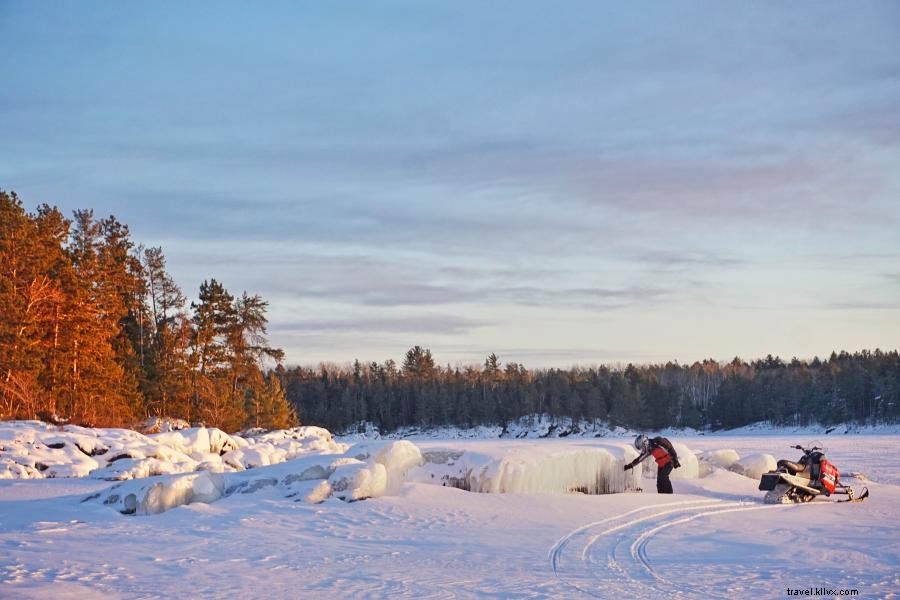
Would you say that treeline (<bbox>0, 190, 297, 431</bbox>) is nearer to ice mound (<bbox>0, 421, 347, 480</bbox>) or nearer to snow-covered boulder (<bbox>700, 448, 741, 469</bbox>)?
ice mound (<bbox>0, 421, 347, 480</bbox>)

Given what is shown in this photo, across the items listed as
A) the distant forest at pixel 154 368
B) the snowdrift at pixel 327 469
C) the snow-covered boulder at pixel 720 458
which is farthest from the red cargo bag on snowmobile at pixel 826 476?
the distant forest at pixel 154 368

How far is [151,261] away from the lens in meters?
48.9

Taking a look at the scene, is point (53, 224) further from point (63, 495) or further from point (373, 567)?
point (373, 567)

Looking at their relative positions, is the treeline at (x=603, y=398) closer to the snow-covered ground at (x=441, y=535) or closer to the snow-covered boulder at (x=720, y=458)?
the snow-covered boulder at (x=720, y=458)

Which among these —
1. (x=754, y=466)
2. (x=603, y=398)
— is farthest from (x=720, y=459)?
(x=603, y=398)

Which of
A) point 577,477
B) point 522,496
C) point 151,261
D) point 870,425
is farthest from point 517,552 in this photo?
point 870,425

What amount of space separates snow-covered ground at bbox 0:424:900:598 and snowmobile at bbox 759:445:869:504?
413 mm

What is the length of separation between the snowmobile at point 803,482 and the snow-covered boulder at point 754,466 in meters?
5.47

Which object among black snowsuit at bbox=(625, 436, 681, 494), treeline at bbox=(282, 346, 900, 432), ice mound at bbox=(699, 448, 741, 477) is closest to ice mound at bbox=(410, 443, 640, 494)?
black snowsuit at bbox=(625, 436, 681, 494)

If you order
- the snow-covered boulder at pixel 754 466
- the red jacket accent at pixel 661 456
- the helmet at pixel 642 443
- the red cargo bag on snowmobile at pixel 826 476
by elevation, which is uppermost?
the helmet at pixel 642 443

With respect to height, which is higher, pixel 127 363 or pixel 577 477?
pixel 127 363

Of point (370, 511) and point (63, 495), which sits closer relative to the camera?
point (370, 511)

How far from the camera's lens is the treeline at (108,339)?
33.7 m

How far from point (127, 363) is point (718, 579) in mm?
40984
